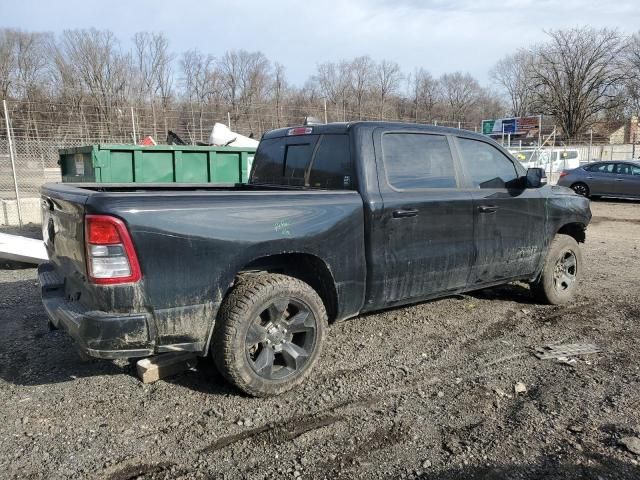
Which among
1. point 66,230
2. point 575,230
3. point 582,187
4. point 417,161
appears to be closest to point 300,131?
point 417,161

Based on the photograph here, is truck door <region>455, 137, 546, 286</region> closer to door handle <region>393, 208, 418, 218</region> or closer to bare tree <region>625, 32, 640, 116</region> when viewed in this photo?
door handle <region>393, 208, 418, 218</region>

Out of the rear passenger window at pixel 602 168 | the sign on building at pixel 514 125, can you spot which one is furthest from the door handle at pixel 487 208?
the sign on building at pixel 514 125

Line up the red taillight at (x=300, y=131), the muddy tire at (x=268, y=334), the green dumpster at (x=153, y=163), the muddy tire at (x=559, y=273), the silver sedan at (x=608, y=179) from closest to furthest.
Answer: the muddy tire at (x=268, y=334) < the red taillight at (x=300, y=131) < the muddy tire at (x=559, y=273) < the green dumpster at (x=153, y=163) < the silver sedan at (x=608, y=179)

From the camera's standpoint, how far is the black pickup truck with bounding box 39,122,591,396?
10.0ft

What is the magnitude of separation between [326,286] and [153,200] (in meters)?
1.45

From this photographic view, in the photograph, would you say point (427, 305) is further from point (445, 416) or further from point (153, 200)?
point (153, 200)

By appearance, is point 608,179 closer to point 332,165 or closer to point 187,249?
point 332,165

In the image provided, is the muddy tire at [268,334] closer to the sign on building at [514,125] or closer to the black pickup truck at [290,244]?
the black pickup truck at [290,244]

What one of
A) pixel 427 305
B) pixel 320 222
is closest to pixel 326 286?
pixel 320 222

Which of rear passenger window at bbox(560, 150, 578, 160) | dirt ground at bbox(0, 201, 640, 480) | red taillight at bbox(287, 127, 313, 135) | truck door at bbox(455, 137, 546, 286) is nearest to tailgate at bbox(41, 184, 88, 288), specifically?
dirt ground at bbox(0, 201, 640, 480)

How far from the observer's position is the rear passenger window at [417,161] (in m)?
4.28

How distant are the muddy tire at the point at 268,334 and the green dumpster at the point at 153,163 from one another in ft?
21.2

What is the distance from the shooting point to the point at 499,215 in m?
4.96

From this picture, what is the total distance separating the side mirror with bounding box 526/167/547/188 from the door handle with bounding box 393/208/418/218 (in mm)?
1594
